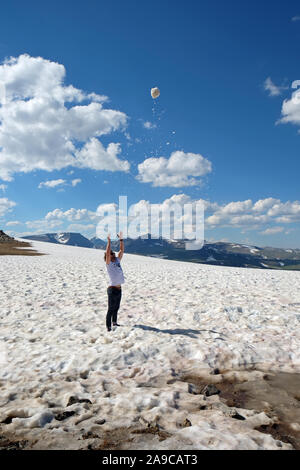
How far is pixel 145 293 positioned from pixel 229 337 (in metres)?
8.06

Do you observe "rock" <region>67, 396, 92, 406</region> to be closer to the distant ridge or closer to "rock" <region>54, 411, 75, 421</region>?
"rock" <region>54, 411, 75, 421</region>

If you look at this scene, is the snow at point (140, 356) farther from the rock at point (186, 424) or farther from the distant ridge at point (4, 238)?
the distant ridge at point (4, 238)

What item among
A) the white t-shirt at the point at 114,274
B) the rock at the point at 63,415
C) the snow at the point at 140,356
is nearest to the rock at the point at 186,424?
the snow at the point at 140,356

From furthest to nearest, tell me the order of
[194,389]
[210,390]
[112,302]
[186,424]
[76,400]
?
[112,302] → [194,389] → [210,390] → [76,400] → [186,424]

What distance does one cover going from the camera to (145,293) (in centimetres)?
1794

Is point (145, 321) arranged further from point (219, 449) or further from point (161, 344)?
point (219, 449)

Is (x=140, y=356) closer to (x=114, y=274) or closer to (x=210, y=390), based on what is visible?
(x=210, y=390)

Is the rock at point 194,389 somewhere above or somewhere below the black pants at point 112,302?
below

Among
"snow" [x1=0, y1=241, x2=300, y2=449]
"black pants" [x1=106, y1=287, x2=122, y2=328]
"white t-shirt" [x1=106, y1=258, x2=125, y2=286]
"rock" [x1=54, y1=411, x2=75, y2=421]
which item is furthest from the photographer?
"white t-shirt" [x1=106, y1=258, x2=125, y2=286]

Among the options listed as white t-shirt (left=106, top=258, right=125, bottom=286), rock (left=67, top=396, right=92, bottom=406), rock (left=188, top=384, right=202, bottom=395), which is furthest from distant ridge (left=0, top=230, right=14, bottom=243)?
rock (left=188, top=384, right=202, bottom=395)

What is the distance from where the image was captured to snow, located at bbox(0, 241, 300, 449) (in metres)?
5.52

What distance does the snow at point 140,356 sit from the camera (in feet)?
18.1

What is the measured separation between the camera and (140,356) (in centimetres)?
877

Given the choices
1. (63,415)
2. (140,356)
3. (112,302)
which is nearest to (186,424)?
(63,415)
